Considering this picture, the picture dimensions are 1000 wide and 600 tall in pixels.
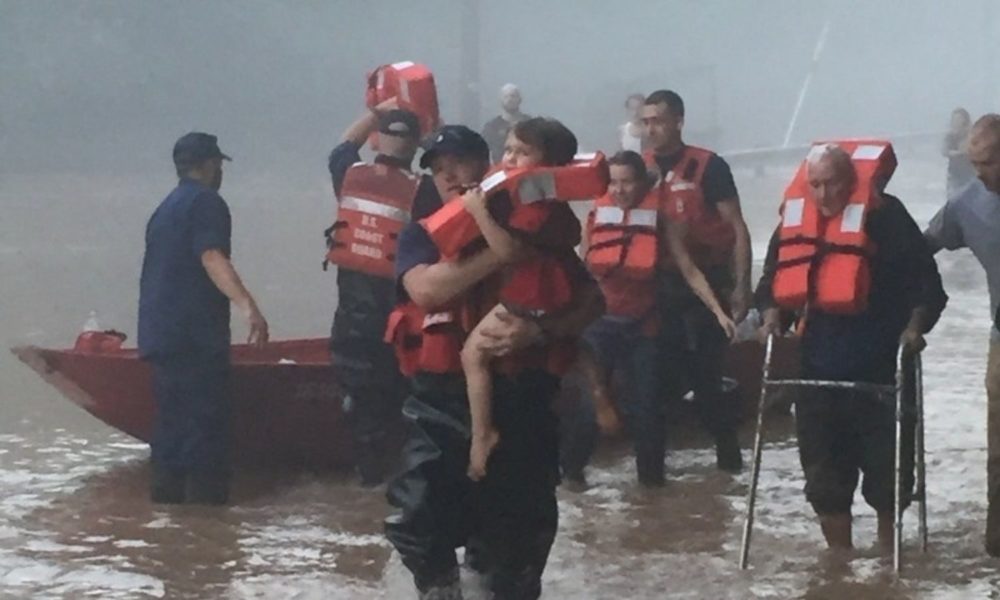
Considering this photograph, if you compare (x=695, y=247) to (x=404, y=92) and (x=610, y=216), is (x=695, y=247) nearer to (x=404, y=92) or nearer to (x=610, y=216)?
(x=610, y=216)

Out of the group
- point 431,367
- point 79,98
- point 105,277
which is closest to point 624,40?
point 79,98

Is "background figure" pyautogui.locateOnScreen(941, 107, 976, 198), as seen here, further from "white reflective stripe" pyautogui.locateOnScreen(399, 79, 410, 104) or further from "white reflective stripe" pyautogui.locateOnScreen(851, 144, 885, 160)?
"white reflective stripe" pyautogui.locateOnScreen(851, 144, 885, 160)

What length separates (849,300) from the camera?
238 inches

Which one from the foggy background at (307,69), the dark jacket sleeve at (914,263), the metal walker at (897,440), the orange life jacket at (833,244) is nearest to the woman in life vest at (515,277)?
the orange life jacket at (833,244)

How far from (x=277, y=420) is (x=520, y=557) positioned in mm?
3206

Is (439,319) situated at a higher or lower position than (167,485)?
higher

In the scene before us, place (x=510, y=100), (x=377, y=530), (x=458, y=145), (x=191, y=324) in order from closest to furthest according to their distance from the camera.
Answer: (x=458, y=145) → (x=377, y=530) → (x=191, y=324) → (x=510, y=100)

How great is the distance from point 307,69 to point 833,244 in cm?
2964

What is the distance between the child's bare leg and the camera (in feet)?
15.2

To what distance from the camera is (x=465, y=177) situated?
491 cm

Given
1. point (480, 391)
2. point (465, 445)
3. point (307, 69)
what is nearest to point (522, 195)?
point (480, 391)

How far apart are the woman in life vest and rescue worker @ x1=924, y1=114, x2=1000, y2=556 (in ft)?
6.79

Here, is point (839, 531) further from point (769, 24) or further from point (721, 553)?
point (769, 24)

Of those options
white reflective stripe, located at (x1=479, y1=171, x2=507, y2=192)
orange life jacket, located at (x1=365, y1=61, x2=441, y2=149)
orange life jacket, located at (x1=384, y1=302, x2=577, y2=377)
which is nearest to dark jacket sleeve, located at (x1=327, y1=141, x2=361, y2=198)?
orange life jacket, located at (x1=365, y1=61, x2=441, y2=149)
